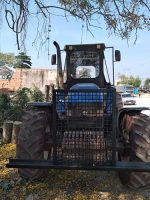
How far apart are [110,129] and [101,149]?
32 centimetres

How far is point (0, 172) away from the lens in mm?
7883

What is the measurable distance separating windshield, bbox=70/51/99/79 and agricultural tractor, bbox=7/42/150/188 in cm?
114

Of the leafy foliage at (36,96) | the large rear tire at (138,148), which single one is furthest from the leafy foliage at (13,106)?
the large rear tire at (138,148)

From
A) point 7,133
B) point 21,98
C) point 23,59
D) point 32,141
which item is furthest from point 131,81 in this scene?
point 32,141

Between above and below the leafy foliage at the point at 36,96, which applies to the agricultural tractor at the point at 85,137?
below

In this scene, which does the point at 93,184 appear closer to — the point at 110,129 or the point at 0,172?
the point at 110,129

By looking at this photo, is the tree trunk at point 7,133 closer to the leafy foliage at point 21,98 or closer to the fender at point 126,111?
the leafy foliage at point 21,98

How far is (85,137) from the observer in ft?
20.0

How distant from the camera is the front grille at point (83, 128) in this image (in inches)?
237

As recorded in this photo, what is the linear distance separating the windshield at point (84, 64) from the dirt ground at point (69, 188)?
6.32 ft

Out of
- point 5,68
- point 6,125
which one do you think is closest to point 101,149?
point 6,125

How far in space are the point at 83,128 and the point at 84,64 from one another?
7.61 feet

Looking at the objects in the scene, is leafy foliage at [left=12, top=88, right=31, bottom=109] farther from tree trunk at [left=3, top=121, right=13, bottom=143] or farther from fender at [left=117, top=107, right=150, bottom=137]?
fender at [left=117, top=107, right=150, bottom=137]

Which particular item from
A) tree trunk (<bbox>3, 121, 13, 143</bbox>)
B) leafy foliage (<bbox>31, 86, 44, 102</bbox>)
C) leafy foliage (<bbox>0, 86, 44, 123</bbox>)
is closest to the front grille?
tree trunk (<bbox>3, 121, 13, 143</bbox>)
